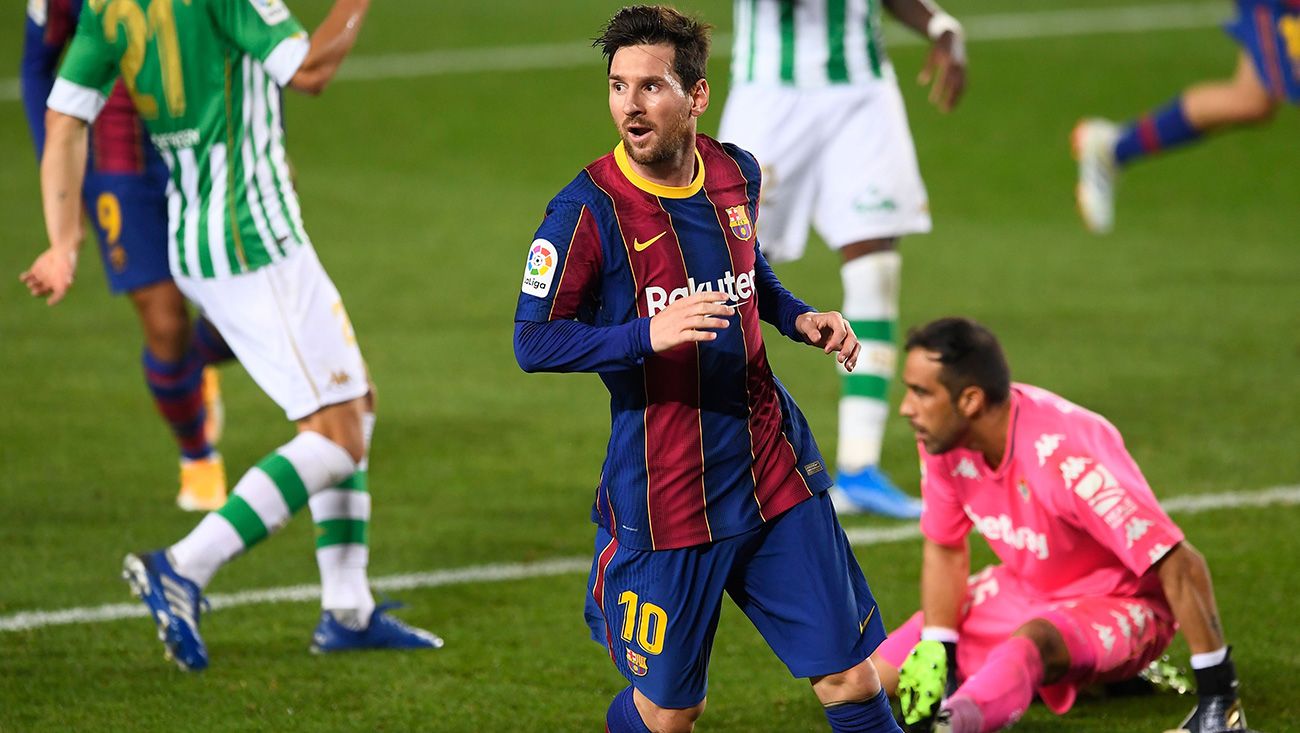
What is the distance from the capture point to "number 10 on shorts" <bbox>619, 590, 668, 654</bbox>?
12.9 feet

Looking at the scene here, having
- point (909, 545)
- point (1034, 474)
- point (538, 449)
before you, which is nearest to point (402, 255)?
point (538, 449)

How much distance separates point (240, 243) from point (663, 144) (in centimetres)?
187

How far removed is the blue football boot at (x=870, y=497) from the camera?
681 cm

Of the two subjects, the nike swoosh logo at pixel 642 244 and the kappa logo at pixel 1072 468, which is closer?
the nike swoosh logo at pixel 642 244

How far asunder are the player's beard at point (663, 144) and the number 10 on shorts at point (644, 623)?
0.91 meters

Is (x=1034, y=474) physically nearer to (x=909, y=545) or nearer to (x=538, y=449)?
(x=909, y=545)

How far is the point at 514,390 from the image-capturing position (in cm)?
878

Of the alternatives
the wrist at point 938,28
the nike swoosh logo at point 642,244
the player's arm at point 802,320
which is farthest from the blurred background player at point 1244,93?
the nike swoosh logo at point 642,244

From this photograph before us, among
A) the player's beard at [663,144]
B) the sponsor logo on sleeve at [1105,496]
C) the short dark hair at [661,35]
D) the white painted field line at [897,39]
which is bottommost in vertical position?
the white painted field line at [897,39]

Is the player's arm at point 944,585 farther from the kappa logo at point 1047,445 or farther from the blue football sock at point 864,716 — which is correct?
the blue football sock at point 864,716

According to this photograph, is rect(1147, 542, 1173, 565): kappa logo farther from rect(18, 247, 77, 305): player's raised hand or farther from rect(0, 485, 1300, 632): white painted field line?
rect(18, 247, 77, 305): player's raised hand

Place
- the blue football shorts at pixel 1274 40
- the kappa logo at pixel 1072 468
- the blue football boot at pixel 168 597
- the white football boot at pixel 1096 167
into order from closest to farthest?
the kappa logo at pixel 1072 468 → the blue football boot at pixel 168 597 → the blue football shorts at pixel 1274 40 → the white football boot at pixel 1096 167

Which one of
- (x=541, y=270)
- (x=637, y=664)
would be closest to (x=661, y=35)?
(x=541, y=270)

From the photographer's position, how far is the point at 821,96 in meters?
7.20
